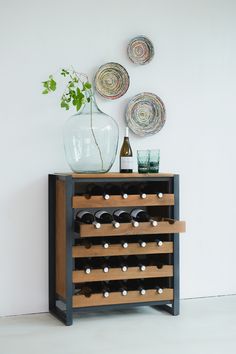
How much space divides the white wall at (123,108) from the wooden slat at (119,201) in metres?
0.42

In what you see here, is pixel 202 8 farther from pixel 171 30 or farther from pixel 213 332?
Answer: pixel 213 332

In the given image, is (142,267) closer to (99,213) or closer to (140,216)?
(140,216)

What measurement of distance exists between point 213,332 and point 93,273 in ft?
2.43

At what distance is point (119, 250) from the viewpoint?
3.74 m

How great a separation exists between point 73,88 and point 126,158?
0.57 metres

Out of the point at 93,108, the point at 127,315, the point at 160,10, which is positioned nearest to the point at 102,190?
the point at 93,108

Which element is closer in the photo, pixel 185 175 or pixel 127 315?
pixel 127 315

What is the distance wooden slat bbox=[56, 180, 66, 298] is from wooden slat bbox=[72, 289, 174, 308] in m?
0.11

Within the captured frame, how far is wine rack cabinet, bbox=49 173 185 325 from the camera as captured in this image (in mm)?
3652

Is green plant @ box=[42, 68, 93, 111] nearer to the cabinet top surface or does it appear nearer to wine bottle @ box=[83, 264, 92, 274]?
the cabinet top surface

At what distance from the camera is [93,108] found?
12.6 feet

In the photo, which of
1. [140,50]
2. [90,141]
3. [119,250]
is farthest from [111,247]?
[140,50]

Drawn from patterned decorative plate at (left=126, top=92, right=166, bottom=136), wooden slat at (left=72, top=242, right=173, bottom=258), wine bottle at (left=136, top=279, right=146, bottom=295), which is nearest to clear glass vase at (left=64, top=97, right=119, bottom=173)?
patterned decorative plate at (left=126, top=92, right=166, bottom=136)

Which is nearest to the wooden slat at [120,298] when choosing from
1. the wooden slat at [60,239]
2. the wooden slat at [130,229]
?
the wooden slat at [60,239]
